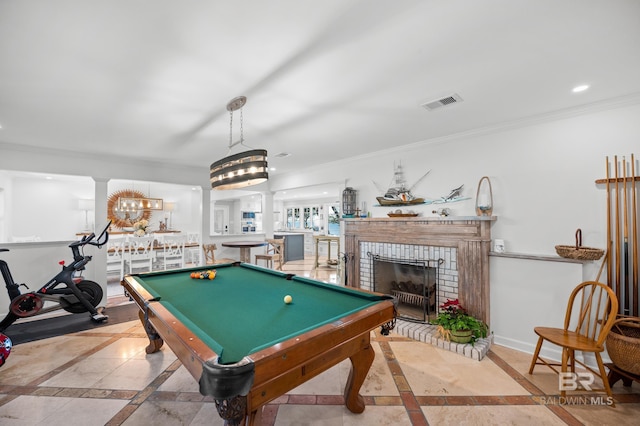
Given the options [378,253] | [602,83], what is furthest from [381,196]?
[602,83]

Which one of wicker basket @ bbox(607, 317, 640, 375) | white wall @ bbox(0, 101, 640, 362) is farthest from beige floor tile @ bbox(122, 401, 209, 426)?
white wall @ bbox(0, 101, 640, 362)

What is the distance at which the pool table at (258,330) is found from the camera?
1147mm

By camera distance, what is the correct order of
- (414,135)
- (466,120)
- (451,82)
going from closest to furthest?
(451,82) < (466,120) < (414,135)

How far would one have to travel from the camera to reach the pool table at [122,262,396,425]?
3.76 feet

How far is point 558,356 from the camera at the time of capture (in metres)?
2.74

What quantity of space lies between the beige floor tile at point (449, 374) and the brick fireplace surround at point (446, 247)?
57 centimetres

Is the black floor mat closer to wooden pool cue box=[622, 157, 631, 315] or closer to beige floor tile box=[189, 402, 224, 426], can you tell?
beige floor tile box=[189, 402, 224, 426]

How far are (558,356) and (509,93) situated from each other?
8.62 feet

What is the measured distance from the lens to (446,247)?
3.46 m

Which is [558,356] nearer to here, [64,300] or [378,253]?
[378,253]

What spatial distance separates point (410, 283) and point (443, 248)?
845mm

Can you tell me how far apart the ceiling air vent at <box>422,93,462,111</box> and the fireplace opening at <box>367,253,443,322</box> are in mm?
1896

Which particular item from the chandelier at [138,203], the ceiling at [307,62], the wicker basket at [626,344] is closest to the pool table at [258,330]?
the ceiling at [307,62]

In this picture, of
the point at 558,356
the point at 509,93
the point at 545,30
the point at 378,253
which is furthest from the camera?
the point at 378,253
